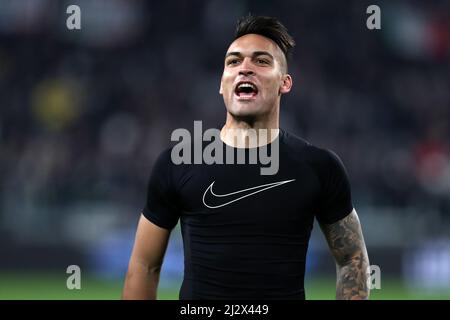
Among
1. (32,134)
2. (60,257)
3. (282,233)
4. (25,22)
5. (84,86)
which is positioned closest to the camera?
(282,233)

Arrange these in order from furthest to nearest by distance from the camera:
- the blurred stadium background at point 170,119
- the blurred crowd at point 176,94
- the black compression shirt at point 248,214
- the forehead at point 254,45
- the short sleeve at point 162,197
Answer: the blurred crowd at point 176,94
the blurred stadium background at point 170,119
the forehead at point 254,45
the short sleeve at point 162,197
the black compression shirt at point 248,214

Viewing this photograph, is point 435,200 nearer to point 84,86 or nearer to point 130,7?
point 84,86

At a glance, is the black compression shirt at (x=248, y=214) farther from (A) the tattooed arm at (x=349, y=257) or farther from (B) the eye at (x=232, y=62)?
(B) the eye at (x=232, y=62)

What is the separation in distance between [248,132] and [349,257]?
31.0 inches

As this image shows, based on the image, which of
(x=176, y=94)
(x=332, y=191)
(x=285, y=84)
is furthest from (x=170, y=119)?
(x=332, y=191)

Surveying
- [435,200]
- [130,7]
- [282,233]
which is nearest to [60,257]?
[435,200]

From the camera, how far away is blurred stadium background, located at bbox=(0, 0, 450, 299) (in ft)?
40.3

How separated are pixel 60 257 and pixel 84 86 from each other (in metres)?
4.88

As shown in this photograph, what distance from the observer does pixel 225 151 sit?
13.4 feet

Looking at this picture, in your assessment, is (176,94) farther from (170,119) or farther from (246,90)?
(246,90)

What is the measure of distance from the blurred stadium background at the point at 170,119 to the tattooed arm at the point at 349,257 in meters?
6.56

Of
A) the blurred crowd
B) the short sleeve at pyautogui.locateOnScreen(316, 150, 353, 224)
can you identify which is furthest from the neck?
the blurred crowd

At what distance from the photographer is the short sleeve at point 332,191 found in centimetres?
402

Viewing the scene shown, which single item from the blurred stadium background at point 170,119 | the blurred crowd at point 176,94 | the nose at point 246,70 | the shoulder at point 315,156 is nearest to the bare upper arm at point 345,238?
the shoulder at point 315,156
